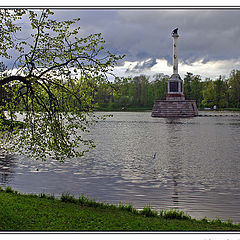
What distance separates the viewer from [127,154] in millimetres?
28047

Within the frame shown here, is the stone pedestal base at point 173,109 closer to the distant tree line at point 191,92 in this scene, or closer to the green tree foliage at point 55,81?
the distant tree line at point 191,92

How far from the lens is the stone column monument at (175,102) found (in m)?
90.1

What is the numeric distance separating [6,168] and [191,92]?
370 ft

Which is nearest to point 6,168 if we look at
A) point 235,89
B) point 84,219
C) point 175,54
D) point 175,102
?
point 84,219

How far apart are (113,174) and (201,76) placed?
406 feet

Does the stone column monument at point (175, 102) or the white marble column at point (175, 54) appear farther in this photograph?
the white marble column at point (175, 54)

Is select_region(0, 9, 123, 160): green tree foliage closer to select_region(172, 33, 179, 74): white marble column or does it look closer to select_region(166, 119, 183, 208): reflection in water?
select_region(166, 119, 183, 208): reflection in water

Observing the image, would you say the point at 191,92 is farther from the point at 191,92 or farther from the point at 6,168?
the point at 6,168

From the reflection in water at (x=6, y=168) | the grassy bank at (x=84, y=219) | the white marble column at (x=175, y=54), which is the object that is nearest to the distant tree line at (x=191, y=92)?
the white marble column at (x=175, y=54)

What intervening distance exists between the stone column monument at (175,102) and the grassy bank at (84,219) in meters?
80.5

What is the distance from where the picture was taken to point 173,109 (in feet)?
305

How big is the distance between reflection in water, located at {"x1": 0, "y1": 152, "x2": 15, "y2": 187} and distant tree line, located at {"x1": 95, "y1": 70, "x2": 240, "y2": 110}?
78.6m

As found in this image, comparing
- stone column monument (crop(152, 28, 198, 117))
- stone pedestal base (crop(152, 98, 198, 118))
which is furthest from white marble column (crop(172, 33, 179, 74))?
stone pedestal base (crop(152, 98, 198, 118))

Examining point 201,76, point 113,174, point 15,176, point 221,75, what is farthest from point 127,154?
point 201,76
